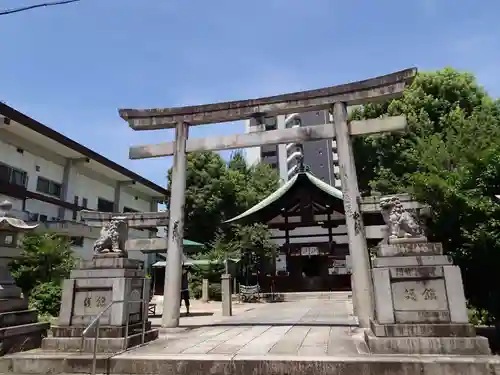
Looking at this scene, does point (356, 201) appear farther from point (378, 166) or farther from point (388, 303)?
point (378, 166)

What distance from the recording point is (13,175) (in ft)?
69.0

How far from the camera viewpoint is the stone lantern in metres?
6.64

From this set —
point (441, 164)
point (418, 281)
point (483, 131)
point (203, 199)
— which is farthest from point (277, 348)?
point (203, 199)

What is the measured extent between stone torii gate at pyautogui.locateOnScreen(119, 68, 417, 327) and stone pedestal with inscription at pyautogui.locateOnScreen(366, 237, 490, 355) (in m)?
2.30

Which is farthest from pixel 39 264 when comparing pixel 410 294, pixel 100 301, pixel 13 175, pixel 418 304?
pixel 418 304

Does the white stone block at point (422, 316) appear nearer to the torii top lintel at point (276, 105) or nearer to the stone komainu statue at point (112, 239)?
the stone komainu statue at point (112, 239)

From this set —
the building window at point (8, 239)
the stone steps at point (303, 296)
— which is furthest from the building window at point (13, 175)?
the building window at point (8, 239)

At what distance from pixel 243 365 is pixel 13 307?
4.72 metres

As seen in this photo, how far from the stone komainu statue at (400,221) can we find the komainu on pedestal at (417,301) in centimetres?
2

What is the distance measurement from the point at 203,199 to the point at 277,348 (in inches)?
1102

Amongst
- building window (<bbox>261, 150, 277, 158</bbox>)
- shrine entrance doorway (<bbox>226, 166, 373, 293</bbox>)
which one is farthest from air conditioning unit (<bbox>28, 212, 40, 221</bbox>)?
building window (<bbox>261, 150, 277, 158</bbox>)

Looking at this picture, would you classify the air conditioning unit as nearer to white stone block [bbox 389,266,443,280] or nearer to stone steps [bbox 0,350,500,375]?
stone steps [bbox 0,350,500,375]

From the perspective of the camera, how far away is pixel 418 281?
6102 mm

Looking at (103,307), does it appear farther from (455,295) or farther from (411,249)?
(455,295)
